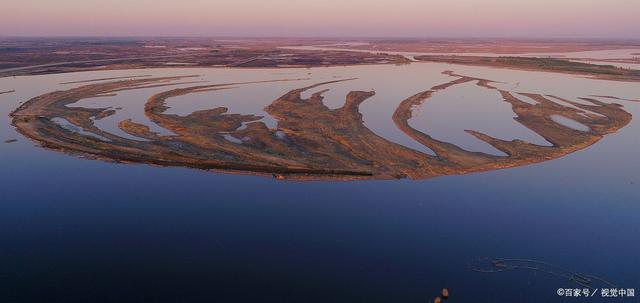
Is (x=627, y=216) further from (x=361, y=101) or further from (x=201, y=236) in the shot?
(x=361, y=101)

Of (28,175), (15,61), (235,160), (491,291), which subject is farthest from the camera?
(15,61)

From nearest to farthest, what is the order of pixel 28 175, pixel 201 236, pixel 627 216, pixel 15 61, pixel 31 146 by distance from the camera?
pixel 201 236, pixel 627 216, pixel 28 175, pixel 31 146, pixel 15 61

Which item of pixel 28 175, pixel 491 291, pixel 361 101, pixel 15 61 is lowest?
pixel 491 291

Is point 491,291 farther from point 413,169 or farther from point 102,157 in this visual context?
point 102,157

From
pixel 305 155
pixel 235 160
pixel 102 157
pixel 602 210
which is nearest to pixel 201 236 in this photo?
pixel 235 160

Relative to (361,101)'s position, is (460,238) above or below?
below

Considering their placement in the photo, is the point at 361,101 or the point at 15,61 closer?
the point at 361,101

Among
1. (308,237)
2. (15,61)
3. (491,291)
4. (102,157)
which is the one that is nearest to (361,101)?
(102,157)
